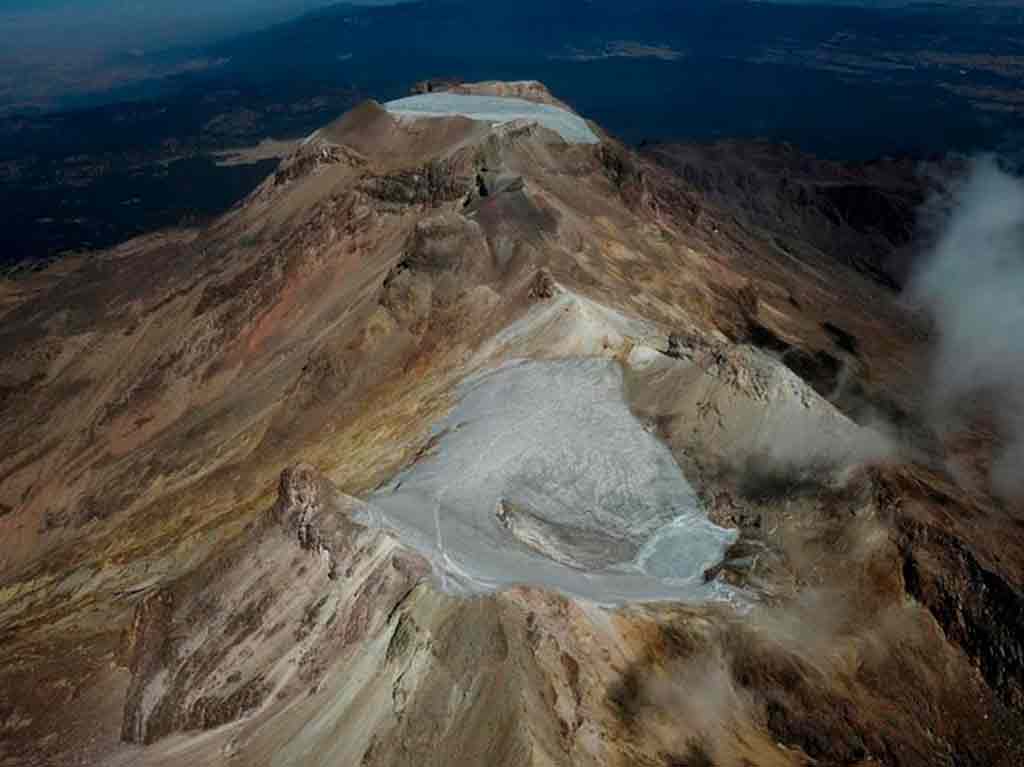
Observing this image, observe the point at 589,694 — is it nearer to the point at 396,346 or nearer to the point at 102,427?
the point at 396,346

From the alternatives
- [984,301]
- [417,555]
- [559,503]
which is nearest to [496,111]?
[984,301]

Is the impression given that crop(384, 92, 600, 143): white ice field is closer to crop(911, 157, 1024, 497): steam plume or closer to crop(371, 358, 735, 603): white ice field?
crop(911, 157, 1024, 497): steam plume

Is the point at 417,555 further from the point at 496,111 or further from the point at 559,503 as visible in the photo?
the point at 496,111

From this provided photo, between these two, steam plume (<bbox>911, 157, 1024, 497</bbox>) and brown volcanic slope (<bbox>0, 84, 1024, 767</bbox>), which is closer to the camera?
brown volcanic slope (<bbox>0, 84, 1024, 767</bbox>)

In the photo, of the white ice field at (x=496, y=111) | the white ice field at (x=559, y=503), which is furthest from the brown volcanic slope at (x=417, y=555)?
the white ice field at (x=496, y=111)

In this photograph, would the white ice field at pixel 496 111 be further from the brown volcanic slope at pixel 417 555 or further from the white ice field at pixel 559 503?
A: the white ice field at pixel 559 503

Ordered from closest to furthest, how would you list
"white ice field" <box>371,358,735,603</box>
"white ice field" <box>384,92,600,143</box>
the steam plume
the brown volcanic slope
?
1. the brown volcanic slope
2. "white ice field" <box>371,358,735,603</box>
3. the steam plume
4. "white ice field" <box>384,92,600,143</box>

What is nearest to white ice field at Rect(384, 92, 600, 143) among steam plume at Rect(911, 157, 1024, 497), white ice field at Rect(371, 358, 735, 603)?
steam plume at Rect(911, 157, 1024, 497)
